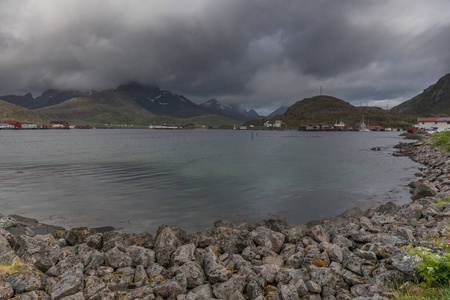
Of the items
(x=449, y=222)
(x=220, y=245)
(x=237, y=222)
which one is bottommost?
(x=237, y=222)

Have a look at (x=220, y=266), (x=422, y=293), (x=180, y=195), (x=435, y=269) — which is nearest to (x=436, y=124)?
(x=180, y=195)

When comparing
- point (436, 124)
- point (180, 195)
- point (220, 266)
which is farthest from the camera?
point (436, 124)

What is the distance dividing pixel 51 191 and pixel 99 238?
74.0 ft

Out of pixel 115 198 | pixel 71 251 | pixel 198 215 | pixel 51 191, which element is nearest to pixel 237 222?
pixel 198 215

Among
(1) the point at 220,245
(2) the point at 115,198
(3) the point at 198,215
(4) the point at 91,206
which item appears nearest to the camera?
(1) the point at 220,245

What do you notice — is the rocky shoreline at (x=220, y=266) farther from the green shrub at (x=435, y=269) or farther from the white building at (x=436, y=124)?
the white building at (x=436, y=124)

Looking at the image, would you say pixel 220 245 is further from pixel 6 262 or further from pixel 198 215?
pixel 198 215

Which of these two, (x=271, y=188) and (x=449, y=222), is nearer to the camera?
(x=449, y=222)

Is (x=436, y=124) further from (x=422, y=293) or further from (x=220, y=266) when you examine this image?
(x=220, y=266)

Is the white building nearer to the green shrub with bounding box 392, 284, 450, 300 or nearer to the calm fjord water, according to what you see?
the calm fjord water

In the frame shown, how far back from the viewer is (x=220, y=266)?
10086 mm

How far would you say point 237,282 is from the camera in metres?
8.85

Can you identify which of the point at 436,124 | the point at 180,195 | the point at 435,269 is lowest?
the point at 180,195

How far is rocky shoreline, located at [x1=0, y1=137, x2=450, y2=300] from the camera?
8.36 meters
